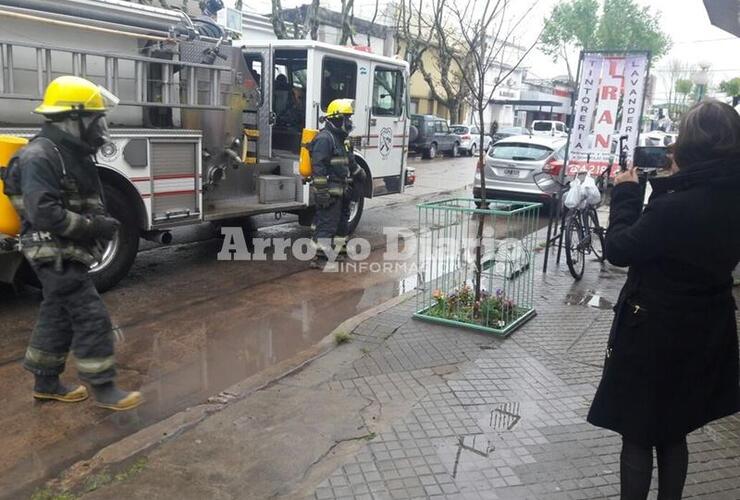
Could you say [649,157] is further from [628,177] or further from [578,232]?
[578,232]

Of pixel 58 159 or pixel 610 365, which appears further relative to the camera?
pixel 58 159

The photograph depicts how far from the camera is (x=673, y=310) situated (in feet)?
8.04

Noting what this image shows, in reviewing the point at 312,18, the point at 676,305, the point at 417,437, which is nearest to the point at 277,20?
the point at 312,18

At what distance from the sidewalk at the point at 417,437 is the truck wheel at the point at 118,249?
2.73 m

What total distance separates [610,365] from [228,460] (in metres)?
1.98

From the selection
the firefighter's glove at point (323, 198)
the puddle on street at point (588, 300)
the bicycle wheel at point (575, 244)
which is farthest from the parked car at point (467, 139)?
the puddle on street at point (588, 300)

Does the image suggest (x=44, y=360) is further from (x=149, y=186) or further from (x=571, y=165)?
(x=571, y=165)

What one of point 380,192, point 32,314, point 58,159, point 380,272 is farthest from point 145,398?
point 380,192

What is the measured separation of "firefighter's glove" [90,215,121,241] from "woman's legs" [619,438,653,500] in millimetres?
3034

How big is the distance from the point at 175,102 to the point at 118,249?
160cm

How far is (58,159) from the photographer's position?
3.63 metres

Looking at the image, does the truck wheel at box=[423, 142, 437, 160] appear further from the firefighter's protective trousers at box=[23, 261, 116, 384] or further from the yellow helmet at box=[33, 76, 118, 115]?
the firefighter's protective trousers at box=[23, 261, 116, 384]

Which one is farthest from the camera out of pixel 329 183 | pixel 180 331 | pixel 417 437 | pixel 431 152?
pixel 431 152

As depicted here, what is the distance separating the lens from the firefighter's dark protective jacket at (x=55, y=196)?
3.54m
